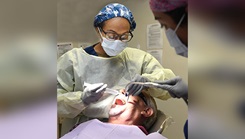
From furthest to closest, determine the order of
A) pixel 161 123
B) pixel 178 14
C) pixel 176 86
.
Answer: pixel 161 123 < pixel 176 86 < pixel 178 14

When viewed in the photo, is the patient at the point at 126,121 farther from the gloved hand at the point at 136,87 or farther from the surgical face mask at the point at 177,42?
the surgical face mask at the point at 177,42

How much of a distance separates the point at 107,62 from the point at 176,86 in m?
0.48

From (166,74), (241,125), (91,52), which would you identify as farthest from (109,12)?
(241,125)

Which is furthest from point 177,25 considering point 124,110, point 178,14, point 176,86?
point 124,110

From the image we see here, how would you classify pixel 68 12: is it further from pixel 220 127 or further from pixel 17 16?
pixel 220 127

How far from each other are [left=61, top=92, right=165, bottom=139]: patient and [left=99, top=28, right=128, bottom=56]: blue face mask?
0.64ft

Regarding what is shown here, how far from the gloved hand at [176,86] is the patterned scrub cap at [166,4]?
7.9 inches

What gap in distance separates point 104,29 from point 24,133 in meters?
0.65

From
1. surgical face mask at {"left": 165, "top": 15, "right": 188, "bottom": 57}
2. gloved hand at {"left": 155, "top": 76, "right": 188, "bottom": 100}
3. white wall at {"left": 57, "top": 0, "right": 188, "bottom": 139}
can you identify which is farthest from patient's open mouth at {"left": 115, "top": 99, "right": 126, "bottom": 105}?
surgical face mask at {"left": 165, "top": 15, "right": 188, "bottom": 57}

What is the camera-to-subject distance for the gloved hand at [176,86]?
2.39ft

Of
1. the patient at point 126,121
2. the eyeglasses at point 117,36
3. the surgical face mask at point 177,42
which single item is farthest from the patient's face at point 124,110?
the surgical face mask at point 177,42

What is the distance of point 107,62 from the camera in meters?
1.22

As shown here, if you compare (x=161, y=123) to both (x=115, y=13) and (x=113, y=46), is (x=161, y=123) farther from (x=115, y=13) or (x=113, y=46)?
(x=115, y=13)

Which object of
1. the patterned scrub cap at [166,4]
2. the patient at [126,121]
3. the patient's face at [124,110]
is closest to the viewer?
the patterned scrub cap at [166,4]
